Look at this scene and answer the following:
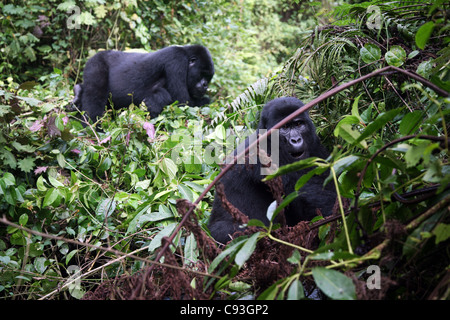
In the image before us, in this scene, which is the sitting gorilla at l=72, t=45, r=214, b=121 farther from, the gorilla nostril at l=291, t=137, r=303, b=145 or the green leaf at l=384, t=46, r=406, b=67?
the green leaf at l=384, t=46, r=406, b=67

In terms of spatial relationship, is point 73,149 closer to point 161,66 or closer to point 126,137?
point 126,137

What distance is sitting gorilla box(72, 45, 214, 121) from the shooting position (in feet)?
19.2

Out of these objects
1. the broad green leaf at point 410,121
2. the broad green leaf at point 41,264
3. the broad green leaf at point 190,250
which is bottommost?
the broad green leaf at point 41,264

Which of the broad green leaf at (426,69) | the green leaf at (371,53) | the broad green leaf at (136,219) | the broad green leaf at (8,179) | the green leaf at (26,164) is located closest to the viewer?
the broad green leaf at (426,69)

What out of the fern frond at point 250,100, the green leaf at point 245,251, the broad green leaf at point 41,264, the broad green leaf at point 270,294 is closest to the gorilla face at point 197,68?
the fern frond at point 250,100

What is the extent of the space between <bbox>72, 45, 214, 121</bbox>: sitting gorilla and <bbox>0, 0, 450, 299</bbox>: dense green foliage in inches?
17.1

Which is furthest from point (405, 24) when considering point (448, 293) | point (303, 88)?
point (448, 293)

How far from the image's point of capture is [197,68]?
6129 millimetres

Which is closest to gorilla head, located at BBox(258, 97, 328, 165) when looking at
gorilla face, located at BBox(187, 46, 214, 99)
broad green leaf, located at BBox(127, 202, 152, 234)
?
broad green leaf, located at BBox(127, 202, 152, 234)

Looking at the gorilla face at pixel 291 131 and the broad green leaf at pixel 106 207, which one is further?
the broad green leaf at pixel 106 207

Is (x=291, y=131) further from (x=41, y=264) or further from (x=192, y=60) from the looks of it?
(x=192, y=60)

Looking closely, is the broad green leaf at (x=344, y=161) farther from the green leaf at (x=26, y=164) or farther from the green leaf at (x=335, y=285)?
the green leaf at (x=26, y=164)

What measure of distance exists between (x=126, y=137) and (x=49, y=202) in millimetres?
972

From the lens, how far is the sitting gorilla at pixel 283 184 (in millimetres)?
2465
